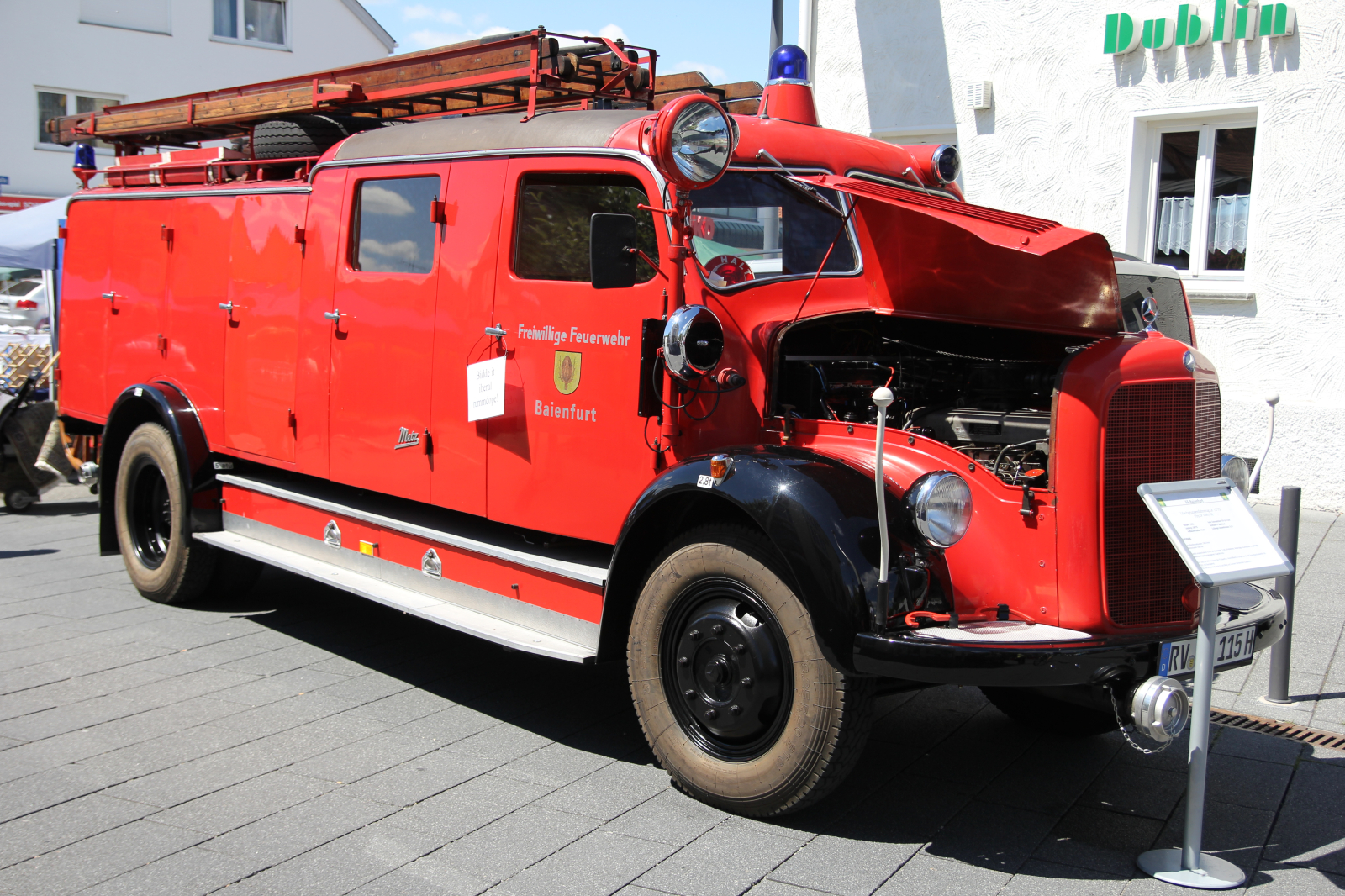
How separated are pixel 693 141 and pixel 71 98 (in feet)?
86.8

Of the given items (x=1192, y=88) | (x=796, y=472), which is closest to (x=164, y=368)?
(x=796, y=472)

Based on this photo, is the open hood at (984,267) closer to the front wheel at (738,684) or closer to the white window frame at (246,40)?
the front wheel at (738,684)

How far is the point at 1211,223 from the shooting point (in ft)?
31.8

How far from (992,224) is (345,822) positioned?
9.69ft

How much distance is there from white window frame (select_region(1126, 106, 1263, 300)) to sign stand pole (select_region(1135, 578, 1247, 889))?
7.16 meters

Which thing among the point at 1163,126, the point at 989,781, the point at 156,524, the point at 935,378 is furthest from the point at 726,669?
the point at 1163,126

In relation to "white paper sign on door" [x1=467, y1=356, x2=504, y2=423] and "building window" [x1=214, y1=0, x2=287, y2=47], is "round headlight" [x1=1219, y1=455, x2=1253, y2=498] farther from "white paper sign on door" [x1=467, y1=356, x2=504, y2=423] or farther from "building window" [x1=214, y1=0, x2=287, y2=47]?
"building window" [x1=214, y1=0, x2=287, y2=47]

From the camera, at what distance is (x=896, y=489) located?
11.6 ft

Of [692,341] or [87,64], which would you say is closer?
[692,341]

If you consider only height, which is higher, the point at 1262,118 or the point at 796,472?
the point at 1262,118

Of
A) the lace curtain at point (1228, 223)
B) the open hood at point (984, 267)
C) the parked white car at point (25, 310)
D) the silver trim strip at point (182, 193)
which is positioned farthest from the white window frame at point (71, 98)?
the open hood at point (984, 267)

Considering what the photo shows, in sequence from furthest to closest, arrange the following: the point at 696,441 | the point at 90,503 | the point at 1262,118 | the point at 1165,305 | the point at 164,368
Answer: the point at 90,503 < the point at 1262,118 < the point at 1165,305 < the point at 164,368 < the point at 696,441

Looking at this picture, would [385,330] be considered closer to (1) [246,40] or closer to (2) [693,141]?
(2) [693,141]

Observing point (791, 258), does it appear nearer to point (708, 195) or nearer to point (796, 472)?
point (708, 195)
